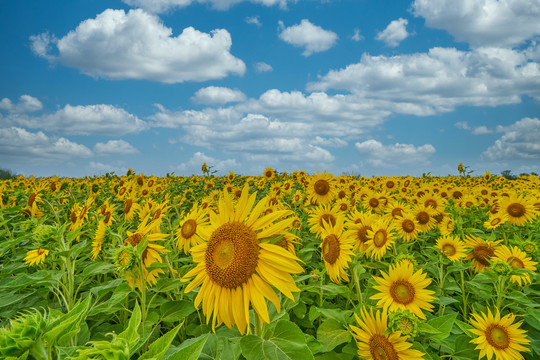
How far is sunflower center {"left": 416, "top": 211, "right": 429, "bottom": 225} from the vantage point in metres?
5.60

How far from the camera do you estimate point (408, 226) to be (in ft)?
15.8

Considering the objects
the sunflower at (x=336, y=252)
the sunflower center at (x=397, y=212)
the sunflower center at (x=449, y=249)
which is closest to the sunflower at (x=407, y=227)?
the sunflower center at (x=397, y=212)

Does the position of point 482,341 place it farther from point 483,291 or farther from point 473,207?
point 473,207

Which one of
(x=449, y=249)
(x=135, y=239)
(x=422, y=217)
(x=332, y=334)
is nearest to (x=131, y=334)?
(x=332, y=334)

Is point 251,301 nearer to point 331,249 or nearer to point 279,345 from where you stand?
point 279,345

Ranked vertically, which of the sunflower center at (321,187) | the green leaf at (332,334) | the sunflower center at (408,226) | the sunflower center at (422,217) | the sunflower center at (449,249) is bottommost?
the green leaf at (332,334)

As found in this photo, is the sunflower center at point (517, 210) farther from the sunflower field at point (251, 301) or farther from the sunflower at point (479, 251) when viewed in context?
the sunflower at point (479, 251)

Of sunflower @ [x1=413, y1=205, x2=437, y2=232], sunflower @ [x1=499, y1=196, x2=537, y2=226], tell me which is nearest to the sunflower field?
sunflower @ [x1=413, y1=205, x2=437, y2=232]

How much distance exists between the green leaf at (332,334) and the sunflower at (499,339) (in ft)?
3.10

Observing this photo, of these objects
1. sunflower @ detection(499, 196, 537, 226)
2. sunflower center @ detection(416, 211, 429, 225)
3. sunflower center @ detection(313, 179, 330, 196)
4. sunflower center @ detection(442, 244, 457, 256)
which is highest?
sunflower center @ detection(313, 179, 330, 196)

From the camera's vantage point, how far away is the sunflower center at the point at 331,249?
3.13 meters

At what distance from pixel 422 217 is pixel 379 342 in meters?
3.87

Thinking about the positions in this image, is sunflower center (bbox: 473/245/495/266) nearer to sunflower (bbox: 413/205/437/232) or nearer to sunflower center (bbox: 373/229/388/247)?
sunflower center (bbox: 373/229/388/247)

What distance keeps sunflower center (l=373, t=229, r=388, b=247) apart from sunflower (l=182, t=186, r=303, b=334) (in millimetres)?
2201
